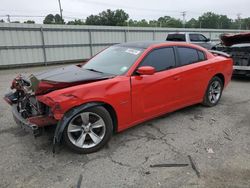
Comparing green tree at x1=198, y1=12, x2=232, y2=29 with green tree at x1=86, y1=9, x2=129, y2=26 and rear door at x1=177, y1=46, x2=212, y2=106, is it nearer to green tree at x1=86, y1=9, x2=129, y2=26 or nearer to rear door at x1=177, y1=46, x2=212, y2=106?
green tree at x1=86, y1=9, x2=129, y2=26

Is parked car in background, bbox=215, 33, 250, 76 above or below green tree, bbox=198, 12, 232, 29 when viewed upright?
below

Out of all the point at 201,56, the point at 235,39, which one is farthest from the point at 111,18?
the point at 201,56

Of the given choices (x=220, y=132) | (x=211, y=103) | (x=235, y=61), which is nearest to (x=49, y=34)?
(x=235, y=61)

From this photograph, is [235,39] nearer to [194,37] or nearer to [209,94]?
[209,94]

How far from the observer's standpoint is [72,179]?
2.90 m

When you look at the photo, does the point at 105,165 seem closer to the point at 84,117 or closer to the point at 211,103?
the point at 84,117

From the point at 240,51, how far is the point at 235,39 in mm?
1021

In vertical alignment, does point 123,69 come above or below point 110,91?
above

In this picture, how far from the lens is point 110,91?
3.54 meters

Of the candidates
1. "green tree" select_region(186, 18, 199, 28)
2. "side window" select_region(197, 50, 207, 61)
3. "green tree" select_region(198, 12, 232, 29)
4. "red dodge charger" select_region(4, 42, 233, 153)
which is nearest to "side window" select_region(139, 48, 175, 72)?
"red dodge charger" select_region(4, 42, 233, 153)

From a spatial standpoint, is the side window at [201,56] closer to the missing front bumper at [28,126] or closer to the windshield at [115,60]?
the windshield at [115,60]

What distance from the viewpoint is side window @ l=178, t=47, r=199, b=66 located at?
474cm

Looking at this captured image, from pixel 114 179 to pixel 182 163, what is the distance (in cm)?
96

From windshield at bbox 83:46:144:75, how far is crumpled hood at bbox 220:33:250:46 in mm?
6076
